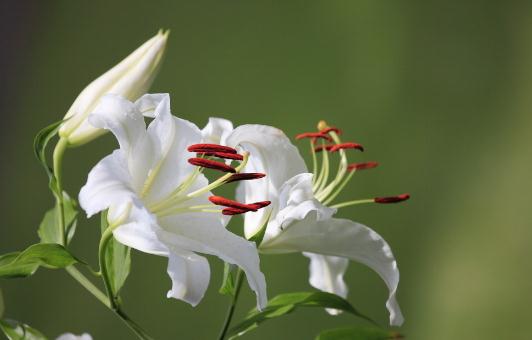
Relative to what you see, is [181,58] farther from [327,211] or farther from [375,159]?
[327,211]

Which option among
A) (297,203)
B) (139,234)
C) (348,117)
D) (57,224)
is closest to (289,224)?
(297,203)

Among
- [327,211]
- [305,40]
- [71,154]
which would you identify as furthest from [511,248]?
[327,211]

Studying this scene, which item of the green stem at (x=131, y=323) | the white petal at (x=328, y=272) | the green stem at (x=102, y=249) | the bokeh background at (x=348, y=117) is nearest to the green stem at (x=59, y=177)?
the green stem at (x=102, y=249)

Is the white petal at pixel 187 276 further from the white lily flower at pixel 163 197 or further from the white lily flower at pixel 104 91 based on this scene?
the white lily flower at pixel 104 91

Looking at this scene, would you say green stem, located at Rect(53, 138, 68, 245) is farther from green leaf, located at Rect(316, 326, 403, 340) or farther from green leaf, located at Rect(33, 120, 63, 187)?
green leaf, located at Rect(316, 326, 403, 340)

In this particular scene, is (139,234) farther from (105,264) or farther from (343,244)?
(343,244)

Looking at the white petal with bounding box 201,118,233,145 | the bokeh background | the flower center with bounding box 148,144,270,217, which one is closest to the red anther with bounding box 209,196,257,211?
the flower center with bounding box 148,144,270,217
